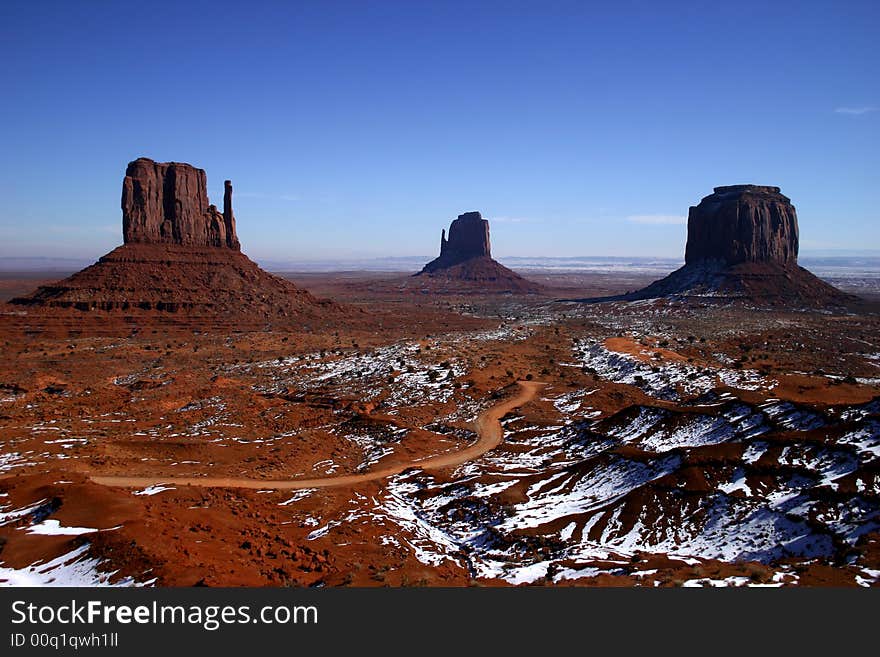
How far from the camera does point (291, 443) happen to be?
28.1 m

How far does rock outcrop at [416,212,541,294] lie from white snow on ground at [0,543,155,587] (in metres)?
148

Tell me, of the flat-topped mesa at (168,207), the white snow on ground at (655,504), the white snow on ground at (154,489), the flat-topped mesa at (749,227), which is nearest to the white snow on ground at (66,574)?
the white snow on ground at (154,489)

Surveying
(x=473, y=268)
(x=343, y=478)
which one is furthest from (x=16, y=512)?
(x=473, y=268)

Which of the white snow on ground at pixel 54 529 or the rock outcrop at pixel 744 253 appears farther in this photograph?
the rock outcrop at pixel 744 253

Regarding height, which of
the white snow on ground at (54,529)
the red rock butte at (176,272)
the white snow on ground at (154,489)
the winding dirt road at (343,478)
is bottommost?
the winding dirt road at (343,478)

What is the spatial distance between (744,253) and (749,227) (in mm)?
5226

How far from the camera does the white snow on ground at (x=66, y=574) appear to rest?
1238 cm

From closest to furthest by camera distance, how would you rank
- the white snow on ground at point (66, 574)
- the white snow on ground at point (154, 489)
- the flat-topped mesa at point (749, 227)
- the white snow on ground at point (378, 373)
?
the white snow on ground at point (66, 574)
the white snow on ground at point (154, 489)
the white snow on ground at point (378, 373)
the flat-topped mesa at point (749, 227)

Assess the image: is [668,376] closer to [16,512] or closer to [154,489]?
[154,489]

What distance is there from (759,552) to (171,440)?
25.9 metres

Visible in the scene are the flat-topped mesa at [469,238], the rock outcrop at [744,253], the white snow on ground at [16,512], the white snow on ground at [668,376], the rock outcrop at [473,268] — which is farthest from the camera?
the flat-topped mesa at [469,238]

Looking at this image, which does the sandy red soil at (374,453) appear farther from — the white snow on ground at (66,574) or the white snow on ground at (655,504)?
the white snow on ground at (66,574)

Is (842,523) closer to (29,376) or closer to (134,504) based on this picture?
(134,504)

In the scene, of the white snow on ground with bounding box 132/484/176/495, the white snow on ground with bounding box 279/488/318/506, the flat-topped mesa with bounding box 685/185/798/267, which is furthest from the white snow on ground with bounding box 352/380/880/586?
the flat-topped mesa with bounding box 685/185/798/267
